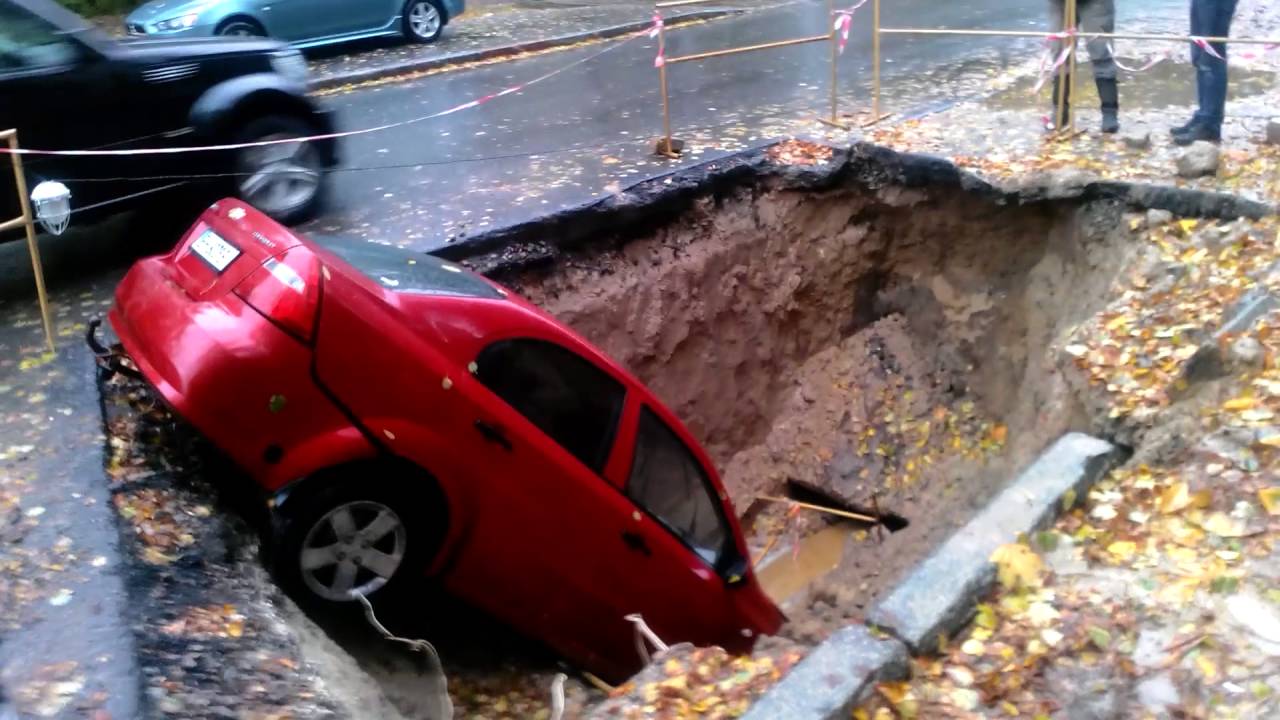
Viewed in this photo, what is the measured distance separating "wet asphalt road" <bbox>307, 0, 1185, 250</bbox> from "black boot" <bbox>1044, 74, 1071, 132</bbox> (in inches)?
55.7

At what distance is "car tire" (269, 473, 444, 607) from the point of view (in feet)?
12.3

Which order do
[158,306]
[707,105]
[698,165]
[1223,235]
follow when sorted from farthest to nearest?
[707,105], [698,165], [1223,235], [158,306]

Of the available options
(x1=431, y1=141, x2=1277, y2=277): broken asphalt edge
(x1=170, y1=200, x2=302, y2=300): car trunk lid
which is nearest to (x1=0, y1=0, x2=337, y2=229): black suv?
(x1=431, y1=141, x2=1277, y2=277): broken asphalt edge

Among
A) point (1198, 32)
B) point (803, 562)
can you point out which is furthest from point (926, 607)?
point (1198, 32)

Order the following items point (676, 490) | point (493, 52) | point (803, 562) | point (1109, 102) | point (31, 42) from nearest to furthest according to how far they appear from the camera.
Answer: point (676, 490), point (31, 42), point (803, 562), point (1109, 102), point (493, 52)

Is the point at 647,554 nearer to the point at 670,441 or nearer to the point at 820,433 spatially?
the point at 670,441

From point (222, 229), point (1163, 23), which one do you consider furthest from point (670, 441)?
point (1163, 23)

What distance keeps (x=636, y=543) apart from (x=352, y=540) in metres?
1.30

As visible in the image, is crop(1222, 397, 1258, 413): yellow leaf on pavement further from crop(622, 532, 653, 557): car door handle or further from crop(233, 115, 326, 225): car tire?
crop(233, 115, 326, 225): car tire

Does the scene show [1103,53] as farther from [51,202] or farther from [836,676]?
[51,202]

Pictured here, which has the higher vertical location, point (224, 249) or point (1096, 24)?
point (1096, 24)

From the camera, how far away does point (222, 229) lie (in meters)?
4.16

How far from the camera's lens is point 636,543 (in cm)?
458

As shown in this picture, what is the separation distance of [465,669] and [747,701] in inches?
77.7
